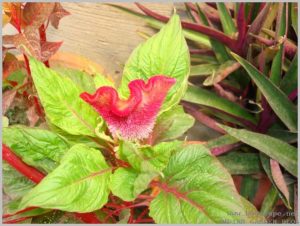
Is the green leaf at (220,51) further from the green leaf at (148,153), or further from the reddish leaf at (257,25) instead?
the green leaf at (148,153)

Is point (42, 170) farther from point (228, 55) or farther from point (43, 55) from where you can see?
point (228, 55)

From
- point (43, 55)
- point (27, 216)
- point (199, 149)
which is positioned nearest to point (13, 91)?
point (43, 55)

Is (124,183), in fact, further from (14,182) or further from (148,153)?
(14,182)

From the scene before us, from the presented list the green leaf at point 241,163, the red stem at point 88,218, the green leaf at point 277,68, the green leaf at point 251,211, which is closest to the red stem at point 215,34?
the green leaf at point 277,68

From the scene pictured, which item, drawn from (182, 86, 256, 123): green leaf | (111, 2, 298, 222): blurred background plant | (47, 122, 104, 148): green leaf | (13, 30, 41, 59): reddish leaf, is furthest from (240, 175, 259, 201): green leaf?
(13, 30, 41, 59): reddish leaf

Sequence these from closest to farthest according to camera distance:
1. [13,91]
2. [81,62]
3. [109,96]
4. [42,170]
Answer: [109,96]
[42,170]
[13,91]
[81,62]

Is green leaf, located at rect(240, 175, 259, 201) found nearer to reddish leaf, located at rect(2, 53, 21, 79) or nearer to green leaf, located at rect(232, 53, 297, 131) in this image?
green leaf, located at rect(232, 53, 297, 131)

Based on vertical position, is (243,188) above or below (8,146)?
below
